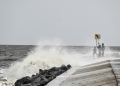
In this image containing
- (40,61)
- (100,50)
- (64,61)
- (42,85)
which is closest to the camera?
(42,85)

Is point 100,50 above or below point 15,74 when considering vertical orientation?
above

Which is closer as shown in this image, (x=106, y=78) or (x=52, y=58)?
(x=106, y=78)

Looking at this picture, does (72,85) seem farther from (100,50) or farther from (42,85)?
(100,50)

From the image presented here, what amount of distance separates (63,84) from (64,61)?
31.4ft

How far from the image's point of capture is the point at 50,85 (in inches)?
217

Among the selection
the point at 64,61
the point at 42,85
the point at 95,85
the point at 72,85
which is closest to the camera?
the point at 95,85

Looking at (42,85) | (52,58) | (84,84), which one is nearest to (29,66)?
(52,58)

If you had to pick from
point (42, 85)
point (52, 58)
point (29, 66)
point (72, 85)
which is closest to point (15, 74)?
point (29, 66)

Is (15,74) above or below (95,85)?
below

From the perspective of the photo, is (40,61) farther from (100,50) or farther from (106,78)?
(106,78)

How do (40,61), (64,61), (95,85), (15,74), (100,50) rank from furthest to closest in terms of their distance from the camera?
(100,50) → (64,61) → (40,61) → (15,74) → (95,85)

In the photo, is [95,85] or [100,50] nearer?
[95,85]

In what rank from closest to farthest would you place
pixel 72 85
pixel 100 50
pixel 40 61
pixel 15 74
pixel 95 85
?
pixel 95 85, pixel 72 85, pixel 15 74, pixel 40 61, pixel 100 50

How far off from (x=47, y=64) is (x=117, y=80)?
9.22 metres
